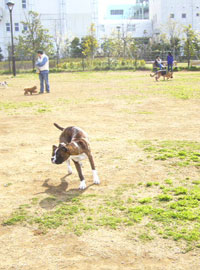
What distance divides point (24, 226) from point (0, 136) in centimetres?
444

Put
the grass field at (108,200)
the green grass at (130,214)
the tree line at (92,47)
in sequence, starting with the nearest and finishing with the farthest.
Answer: the grass field at (108,200) → the green grass at (130,214) → the tree line at (92,47)

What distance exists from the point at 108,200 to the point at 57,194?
0.68 metres

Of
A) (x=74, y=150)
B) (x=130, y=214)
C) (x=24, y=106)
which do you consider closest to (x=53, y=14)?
(x=24, y=106)

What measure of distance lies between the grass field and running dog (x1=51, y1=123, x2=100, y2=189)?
0.27 m

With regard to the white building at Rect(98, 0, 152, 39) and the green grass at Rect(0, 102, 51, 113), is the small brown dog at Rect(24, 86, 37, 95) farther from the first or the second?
the white building at Rect(98, 0, 152, 39)

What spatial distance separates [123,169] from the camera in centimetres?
558

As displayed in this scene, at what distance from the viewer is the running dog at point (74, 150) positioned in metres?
4.57

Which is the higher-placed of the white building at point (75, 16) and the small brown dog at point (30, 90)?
the white building at point (75, 16)

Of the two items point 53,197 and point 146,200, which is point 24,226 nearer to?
point 53,197

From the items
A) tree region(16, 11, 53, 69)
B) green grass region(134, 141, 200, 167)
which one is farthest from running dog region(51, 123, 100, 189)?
tree region(16, 11, 53, 69)

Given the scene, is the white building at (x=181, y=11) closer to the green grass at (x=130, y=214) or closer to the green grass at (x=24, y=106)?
the green grass at (x=24, y=106)

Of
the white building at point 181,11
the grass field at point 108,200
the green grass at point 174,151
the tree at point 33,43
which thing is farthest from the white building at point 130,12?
the green grass at point 174,151

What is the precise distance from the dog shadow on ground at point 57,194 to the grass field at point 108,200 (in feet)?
0.04

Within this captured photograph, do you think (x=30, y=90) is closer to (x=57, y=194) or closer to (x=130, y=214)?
(x=57, y=194)
